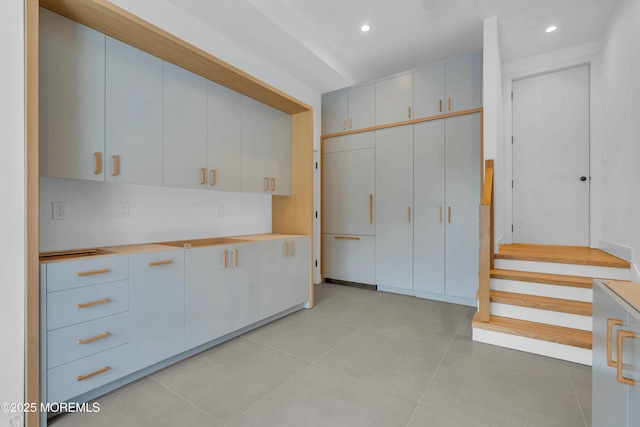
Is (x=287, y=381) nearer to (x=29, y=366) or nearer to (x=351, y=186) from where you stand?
(x=29, y=366)

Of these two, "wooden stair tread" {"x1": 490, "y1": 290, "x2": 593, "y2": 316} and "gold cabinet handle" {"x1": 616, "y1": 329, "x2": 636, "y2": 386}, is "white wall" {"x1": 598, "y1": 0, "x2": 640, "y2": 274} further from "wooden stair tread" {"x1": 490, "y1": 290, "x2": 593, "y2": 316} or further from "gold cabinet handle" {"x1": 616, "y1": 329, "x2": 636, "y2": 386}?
"gold cabinet handle" {"x1": 616, "y1": 329, "x2": 636, "y2": 386}

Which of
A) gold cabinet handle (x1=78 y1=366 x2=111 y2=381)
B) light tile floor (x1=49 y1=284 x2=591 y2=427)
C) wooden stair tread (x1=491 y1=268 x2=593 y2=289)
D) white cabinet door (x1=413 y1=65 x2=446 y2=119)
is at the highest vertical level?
white cabinet door (x1=413 y1=65 x2=446 y2=119)

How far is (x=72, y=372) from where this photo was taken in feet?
5.26

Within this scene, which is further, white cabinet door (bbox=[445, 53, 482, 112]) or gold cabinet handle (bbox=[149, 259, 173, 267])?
white cabinet door (bbox=[445, 53, 482, 112])

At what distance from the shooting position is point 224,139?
2.63m

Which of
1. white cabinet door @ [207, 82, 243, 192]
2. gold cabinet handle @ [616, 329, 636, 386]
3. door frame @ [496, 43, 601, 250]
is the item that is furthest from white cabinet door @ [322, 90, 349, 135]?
gold cabinet handle @ [616, 329, 636, 386]

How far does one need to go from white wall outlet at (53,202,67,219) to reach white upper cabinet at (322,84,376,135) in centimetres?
339

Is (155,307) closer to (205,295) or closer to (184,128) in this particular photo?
(205,295)

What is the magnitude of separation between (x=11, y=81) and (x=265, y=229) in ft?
8.16

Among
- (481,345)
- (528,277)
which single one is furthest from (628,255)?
(481,345)

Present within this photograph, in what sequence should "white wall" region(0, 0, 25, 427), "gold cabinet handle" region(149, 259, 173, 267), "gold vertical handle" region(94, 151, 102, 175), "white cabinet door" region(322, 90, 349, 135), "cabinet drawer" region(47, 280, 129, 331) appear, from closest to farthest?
"white wall" region(0, 0, 25, 427) → "cabinet drawer" region(47, 280, 129, 331) → "gold vertical handle" region(94, 151, 102, 175) → "gold cabinet handle" region(149, 259, 173, 267) → "white cabinet door" region(322, 90, 349, 135)

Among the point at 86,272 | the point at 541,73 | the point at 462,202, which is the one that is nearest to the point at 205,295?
the point at 86,272

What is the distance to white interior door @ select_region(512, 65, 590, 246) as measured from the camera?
367 cm

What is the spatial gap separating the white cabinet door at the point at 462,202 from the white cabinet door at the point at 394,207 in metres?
0.47
